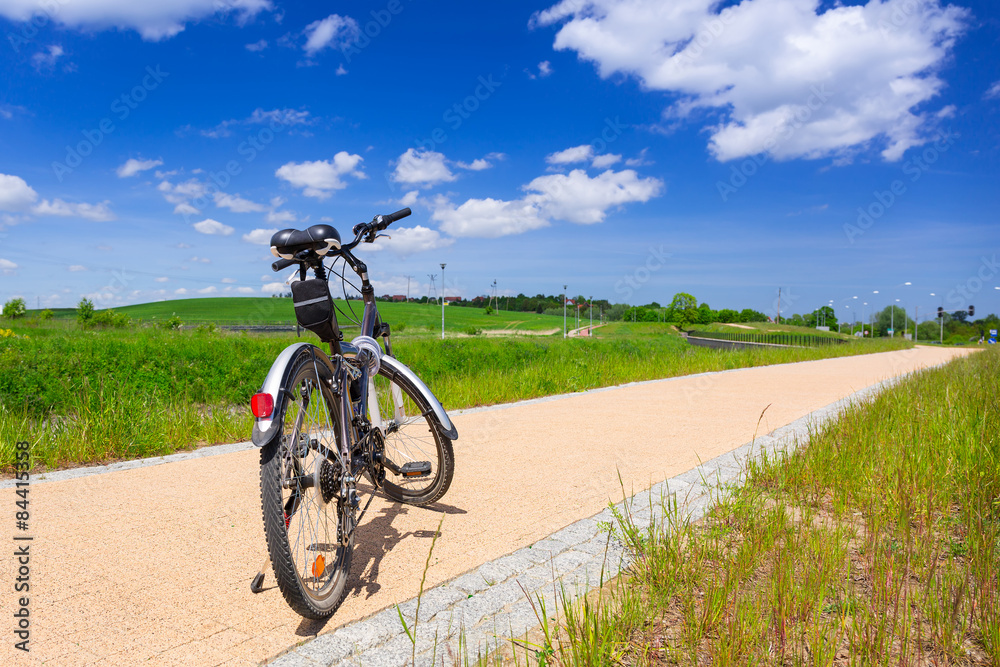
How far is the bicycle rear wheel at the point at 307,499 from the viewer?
2.16m

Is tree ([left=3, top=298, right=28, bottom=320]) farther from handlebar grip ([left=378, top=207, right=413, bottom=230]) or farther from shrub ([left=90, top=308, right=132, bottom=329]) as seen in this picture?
handlebar grip ([left=378, top=207, right=413, bottom=230])

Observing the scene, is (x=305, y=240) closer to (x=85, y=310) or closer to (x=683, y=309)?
(x=85, y=310)

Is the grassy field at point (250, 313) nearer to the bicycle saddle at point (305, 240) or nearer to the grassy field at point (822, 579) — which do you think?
the grassy field at point (822, 579)

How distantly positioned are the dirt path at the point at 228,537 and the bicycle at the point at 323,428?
10.0 inches

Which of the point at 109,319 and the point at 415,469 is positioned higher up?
the point at 109,319

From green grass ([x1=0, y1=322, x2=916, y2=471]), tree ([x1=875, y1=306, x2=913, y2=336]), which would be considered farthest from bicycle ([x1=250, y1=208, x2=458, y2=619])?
tree ([x1=875, y1=306, x2=913, y2=336])

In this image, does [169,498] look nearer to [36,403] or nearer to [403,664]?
[403,664]

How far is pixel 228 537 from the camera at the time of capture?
3.31 m

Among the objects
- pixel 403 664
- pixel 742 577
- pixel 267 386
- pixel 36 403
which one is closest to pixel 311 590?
pixel 403 664

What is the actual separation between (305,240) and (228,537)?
6.24ft

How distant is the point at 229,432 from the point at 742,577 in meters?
5.25

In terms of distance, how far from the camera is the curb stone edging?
2.18 metres

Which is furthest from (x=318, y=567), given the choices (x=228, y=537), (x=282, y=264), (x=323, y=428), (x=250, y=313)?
(x=250, y=313)

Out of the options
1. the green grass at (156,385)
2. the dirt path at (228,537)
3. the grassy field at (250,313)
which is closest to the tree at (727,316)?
the grassy field at (250,313)
